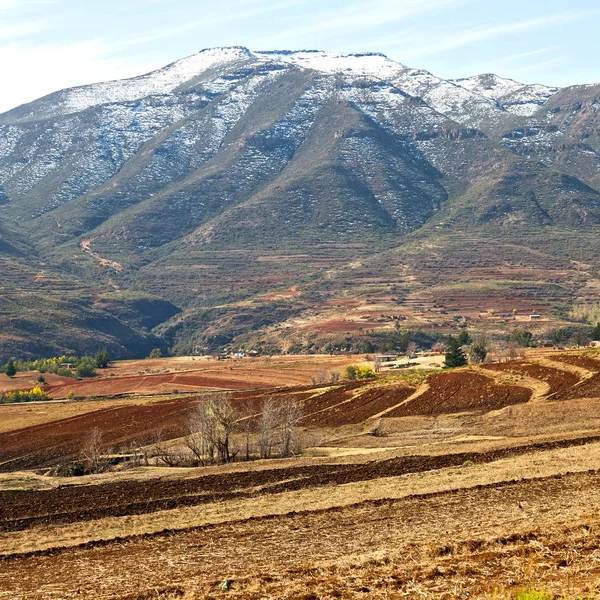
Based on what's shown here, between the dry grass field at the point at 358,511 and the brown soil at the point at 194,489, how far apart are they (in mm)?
138

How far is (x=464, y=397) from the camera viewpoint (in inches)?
2532

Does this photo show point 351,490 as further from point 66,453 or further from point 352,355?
point 352,355

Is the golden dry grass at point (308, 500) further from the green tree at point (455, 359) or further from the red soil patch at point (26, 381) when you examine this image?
the red soil patch at point (26, 381)

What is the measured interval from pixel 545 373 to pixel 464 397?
27.0ft

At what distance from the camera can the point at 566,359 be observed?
2904 inches

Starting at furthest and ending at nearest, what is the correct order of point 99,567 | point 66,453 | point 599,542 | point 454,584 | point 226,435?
point 66,453 < point 226,435 < point 99,567 < point 599,542 < point 454,584

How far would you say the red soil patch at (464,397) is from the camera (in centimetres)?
6084

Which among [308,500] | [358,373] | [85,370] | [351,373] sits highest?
[308,500]

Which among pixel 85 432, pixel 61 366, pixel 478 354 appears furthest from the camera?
pixel 61 366

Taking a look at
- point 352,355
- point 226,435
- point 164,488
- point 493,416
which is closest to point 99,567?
point 164,488

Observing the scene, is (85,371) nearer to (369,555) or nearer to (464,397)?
(464,397)

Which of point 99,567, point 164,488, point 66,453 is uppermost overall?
point 99,567

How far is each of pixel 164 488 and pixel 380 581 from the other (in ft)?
82.5

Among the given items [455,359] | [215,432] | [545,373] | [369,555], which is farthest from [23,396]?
[369,555]
